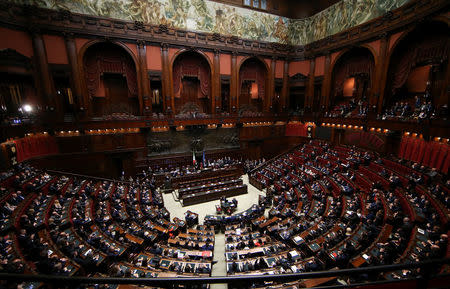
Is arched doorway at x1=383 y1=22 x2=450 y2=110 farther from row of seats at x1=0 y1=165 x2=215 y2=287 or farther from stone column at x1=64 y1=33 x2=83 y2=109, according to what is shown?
stone column at x1=64 y1=33 x2=83 y2=109

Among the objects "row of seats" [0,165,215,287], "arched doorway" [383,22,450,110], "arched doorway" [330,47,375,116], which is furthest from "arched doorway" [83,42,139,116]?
"arched doorway" [383,22,450,110]

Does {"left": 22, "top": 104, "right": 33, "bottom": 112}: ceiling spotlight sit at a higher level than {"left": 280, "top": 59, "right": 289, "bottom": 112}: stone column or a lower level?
lower

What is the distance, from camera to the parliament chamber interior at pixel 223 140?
302 inches

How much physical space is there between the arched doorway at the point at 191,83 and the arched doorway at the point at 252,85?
13.4 ft

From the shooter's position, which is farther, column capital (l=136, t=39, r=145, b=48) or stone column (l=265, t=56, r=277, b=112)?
stone column (l=265, t=56, r=277, b=112)

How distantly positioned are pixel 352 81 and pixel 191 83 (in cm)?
1698

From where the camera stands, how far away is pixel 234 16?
20.2m

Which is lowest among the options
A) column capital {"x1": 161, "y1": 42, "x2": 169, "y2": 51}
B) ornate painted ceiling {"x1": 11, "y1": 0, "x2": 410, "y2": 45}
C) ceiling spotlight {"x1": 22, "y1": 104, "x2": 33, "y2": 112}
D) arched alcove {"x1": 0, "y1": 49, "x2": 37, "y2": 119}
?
ceiling spotlight {"x1": 22, "y1": 104, "x2": 33, "y2": 112}

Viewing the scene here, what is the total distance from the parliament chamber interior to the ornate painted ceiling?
0.13 metres

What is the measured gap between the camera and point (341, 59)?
2002 centimetres

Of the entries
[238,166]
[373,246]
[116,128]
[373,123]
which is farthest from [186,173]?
[373,123]

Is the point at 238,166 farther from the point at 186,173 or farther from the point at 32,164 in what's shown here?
the point at 32,164

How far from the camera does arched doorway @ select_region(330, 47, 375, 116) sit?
708 inches

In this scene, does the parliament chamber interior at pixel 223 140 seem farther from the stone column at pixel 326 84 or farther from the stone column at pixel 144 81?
the stone column at pixel 326 84
